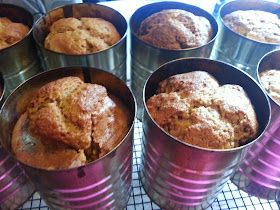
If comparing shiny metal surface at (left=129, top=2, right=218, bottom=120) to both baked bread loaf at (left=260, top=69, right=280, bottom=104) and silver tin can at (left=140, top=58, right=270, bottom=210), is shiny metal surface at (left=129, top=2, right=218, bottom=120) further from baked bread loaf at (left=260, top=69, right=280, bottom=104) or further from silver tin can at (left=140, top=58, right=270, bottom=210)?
baked bread loaf at (left=260, top=69, right=280, bottom=104)

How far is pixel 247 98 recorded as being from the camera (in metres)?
0.92

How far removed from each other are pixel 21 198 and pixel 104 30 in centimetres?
75

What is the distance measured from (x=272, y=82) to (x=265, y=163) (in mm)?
301

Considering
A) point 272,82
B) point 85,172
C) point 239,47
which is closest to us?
point 85,172

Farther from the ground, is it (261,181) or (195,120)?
(195,120)

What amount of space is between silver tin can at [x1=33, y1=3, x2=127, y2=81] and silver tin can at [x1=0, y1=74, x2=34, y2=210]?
0.20 meters

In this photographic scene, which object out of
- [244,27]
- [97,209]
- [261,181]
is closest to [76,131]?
[97,209]

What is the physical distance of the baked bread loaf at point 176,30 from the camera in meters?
1.09

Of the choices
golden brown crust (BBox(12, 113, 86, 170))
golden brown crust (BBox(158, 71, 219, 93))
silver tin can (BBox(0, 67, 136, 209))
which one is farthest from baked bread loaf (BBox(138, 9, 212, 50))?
golden brown crust (BBox(12, 113, 86, 170))

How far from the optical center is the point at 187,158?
78cm

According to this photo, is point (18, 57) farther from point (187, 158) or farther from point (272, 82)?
point (272, 82)

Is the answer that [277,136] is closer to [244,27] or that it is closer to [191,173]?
[191,173]

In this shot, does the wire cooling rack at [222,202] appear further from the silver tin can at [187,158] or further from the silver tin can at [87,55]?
the silver tin can at [87,55]

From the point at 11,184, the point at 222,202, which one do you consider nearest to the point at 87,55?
the point at 11,184
